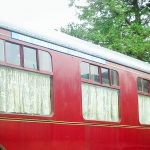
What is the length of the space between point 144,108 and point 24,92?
4.78m

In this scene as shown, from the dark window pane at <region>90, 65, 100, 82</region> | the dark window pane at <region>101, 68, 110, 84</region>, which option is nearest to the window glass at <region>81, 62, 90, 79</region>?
the dark window pane at <region>90, 65, 100, 82</region>

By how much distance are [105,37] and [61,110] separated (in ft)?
50.0

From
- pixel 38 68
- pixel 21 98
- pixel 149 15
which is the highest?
pixel 149 15

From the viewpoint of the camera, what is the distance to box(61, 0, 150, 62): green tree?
22.9 m

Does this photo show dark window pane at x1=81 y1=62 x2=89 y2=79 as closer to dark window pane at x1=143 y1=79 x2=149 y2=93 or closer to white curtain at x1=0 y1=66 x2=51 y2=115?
white curtain at x1=0 y1=66 x2=51 y2=115

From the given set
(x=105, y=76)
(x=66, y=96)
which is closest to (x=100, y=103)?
(x=105, y=76)

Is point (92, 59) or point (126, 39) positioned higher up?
point (126, 39)

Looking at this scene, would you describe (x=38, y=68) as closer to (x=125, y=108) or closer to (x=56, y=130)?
(x=56, y=130)

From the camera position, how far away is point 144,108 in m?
11.5

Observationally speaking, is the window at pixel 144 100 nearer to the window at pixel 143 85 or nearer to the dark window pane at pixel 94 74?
the window at pixel 143 85

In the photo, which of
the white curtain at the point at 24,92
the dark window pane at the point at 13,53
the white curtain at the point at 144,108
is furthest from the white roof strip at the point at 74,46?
the white curtain at the point at 144,108

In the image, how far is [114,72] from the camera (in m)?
10.2

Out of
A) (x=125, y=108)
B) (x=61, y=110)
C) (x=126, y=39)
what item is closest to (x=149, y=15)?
(x=126, y=39)

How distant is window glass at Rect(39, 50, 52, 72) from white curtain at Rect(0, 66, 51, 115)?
14cm
